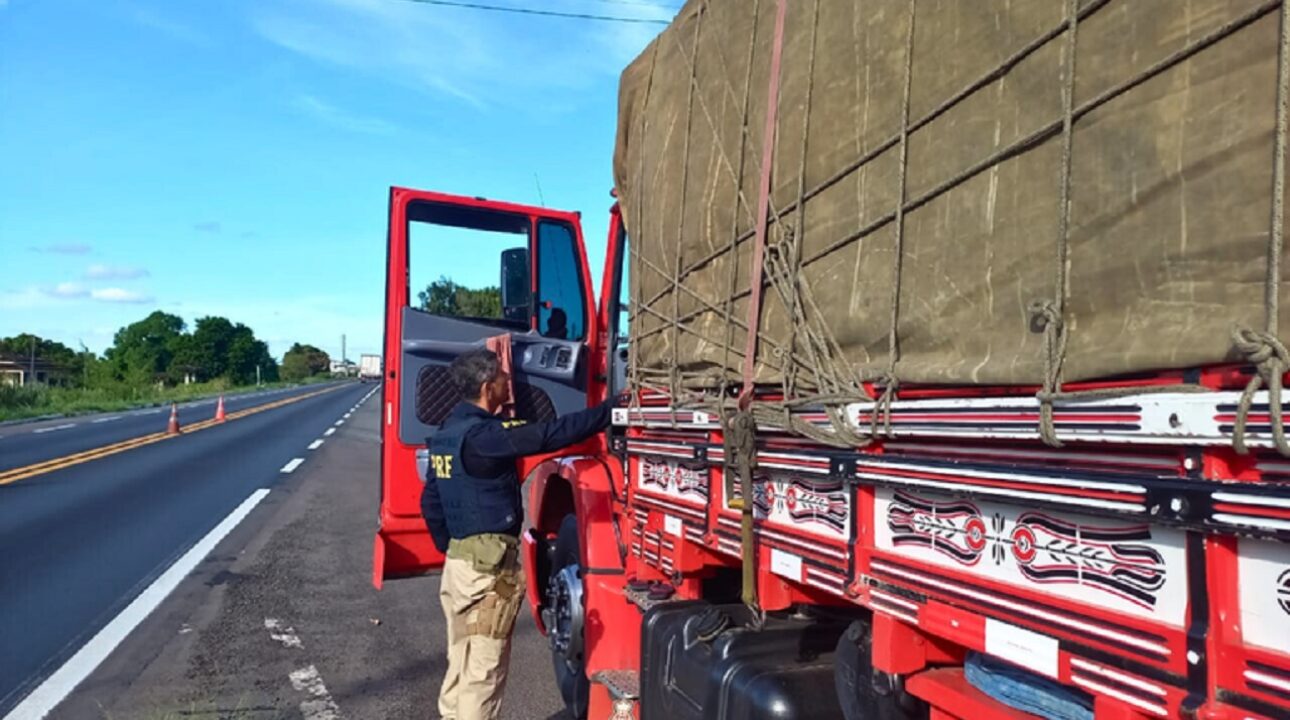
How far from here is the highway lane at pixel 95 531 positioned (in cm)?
614

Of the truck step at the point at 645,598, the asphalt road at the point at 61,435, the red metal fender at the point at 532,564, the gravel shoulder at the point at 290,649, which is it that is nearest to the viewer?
the truck step at the point at 645,598

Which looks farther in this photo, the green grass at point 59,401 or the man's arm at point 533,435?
the green grass at point 59,401

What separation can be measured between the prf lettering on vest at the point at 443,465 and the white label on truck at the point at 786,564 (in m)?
1.85

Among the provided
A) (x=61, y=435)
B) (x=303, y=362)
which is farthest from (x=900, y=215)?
(x=303, y=362)

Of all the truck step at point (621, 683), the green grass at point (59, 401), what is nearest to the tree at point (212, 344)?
the green grass at point (59, 401)

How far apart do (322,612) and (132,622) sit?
120 centimetres

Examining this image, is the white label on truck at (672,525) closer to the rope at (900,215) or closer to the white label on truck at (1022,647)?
the rope at (900,215)

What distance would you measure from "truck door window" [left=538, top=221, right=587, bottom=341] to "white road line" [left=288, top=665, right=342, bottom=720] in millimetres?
2312

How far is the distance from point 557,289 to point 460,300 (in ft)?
1.90

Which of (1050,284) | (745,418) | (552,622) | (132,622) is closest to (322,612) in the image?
(132,622)

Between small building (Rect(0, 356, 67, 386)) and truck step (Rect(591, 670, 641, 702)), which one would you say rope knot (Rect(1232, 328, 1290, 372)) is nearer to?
truck step (Rect(591, 670, 641, 702))

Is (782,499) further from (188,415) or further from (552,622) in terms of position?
(188,415)

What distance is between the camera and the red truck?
143 cm

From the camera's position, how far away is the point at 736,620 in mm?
3199
